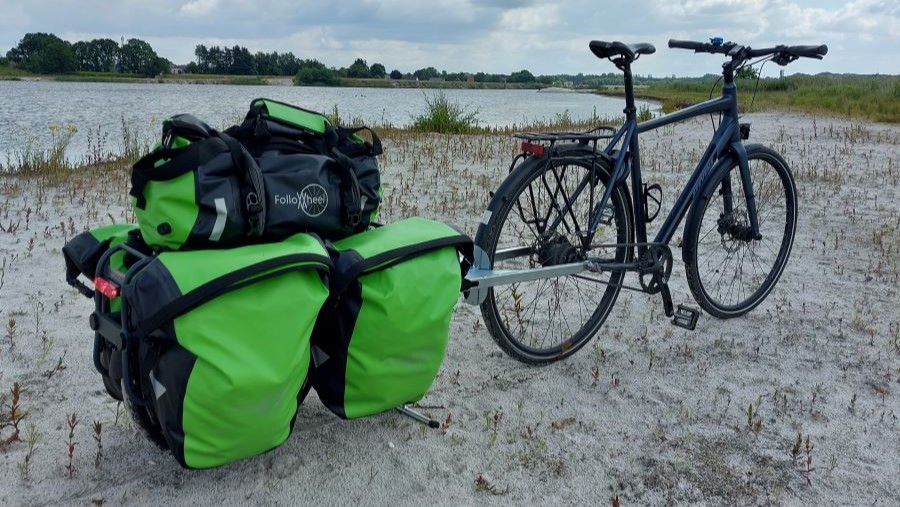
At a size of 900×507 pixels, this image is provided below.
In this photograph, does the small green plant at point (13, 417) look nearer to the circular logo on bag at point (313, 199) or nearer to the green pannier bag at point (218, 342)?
the green pannier bag at point (218, 342)

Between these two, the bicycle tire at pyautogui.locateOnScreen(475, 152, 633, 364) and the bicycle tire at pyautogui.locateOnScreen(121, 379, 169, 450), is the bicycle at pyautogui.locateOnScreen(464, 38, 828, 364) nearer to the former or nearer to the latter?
the bicycle tire at pyautogui.locateOnScreen(475, 152, 633, 364)

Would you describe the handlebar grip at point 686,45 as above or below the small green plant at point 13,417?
above

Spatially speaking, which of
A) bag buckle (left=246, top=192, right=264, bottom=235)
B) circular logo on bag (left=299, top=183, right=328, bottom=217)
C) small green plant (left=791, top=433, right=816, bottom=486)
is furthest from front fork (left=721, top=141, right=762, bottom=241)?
bag buckle (left=246, top=192, right=264, bottom=235)

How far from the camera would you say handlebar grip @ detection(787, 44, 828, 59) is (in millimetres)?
3715

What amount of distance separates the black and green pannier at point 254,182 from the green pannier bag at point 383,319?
0.55 ft

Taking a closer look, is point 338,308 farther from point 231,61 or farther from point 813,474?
point 231,61

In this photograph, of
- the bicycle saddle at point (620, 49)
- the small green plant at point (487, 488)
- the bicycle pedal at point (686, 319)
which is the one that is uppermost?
the bicycle saddle at point (620, 49)

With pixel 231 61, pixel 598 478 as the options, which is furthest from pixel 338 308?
pixel 231 61

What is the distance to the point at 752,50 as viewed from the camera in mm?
3770

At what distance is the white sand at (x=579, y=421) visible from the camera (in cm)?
237

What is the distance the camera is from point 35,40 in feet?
97.9

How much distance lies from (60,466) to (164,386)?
29.1 inches

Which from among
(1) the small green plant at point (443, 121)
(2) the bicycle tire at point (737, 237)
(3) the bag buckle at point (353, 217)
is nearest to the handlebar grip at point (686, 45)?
(2) the bicycle tire at point (737, 237)

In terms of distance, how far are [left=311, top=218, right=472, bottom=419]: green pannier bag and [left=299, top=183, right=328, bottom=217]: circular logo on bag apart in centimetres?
14
